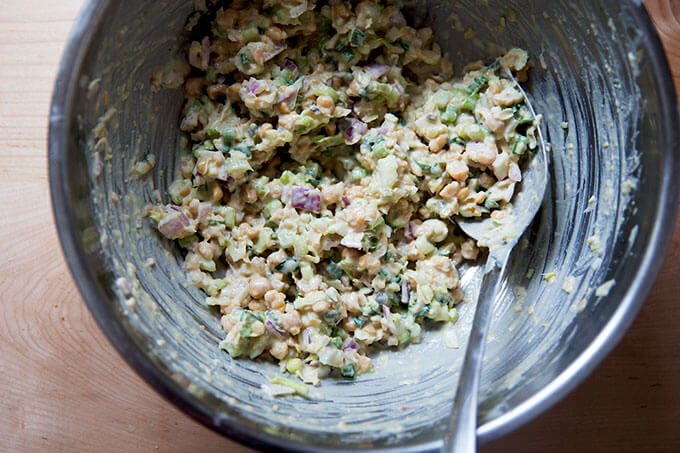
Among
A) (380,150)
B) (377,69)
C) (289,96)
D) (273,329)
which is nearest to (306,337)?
(273,329)

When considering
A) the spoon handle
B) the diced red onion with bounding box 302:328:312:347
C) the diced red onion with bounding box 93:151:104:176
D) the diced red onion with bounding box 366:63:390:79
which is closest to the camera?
the spoon handle

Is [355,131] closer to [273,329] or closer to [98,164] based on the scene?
[273,329]

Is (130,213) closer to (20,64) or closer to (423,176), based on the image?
(20,64)

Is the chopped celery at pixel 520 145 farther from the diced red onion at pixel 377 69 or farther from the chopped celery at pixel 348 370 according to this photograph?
the chopped celery at pixel 348 370

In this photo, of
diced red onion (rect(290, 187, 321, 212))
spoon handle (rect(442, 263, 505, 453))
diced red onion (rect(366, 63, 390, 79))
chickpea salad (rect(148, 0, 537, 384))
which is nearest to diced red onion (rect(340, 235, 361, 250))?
chickpea salad (rect(148, 0, 537, 384))

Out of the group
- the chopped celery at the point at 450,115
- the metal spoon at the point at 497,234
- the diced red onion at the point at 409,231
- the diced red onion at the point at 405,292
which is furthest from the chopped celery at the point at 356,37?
the diced red onion at the point at 405,292

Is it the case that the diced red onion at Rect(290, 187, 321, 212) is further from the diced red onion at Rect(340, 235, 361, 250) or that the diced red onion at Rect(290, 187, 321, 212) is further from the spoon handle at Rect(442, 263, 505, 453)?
the spoon handle at Rect(442, 263, 505, 453)
